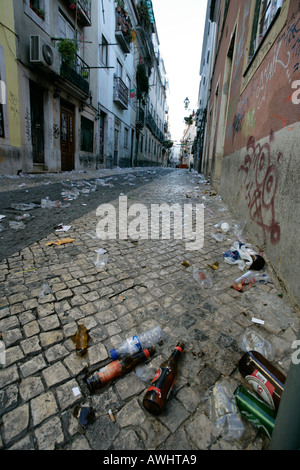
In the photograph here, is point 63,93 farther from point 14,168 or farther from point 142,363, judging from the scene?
point 142,363

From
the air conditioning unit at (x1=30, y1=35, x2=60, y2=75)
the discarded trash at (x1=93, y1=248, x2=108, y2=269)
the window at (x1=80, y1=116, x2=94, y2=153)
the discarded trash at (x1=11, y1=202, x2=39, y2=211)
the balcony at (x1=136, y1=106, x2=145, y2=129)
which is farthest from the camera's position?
the balcony at (x1=136, y1=106, x2=145, y2=129)

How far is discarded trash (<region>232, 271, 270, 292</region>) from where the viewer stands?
2193 millimetres

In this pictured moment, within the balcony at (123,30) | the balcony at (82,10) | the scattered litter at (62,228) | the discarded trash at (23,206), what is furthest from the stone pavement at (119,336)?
Answer: the balcony at (123,30)

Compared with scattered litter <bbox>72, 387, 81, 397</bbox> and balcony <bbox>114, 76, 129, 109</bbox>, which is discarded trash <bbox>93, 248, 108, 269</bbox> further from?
balcony <bbox>114, 76, 129, 109</bbox>

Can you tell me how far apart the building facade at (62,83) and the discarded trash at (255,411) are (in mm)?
8949

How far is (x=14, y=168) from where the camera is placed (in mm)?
8195

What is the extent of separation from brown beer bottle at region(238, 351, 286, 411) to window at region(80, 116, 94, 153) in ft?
47.3

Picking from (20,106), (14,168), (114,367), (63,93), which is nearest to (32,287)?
(114,367)

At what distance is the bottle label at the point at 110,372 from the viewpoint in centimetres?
124

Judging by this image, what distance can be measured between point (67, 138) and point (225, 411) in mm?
13135

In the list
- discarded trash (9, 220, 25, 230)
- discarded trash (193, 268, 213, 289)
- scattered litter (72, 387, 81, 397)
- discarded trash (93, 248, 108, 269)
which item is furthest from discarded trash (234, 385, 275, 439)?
discarded trash (9, 220, 25, 230)

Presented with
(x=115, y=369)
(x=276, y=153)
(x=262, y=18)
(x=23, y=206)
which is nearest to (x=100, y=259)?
(x=115, y=369)

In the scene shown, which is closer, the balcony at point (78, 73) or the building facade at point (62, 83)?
the building facade at point (62, 83)

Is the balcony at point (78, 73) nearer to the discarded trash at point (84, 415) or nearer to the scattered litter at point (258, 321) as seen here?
the scattered litter at point (258, 321)
